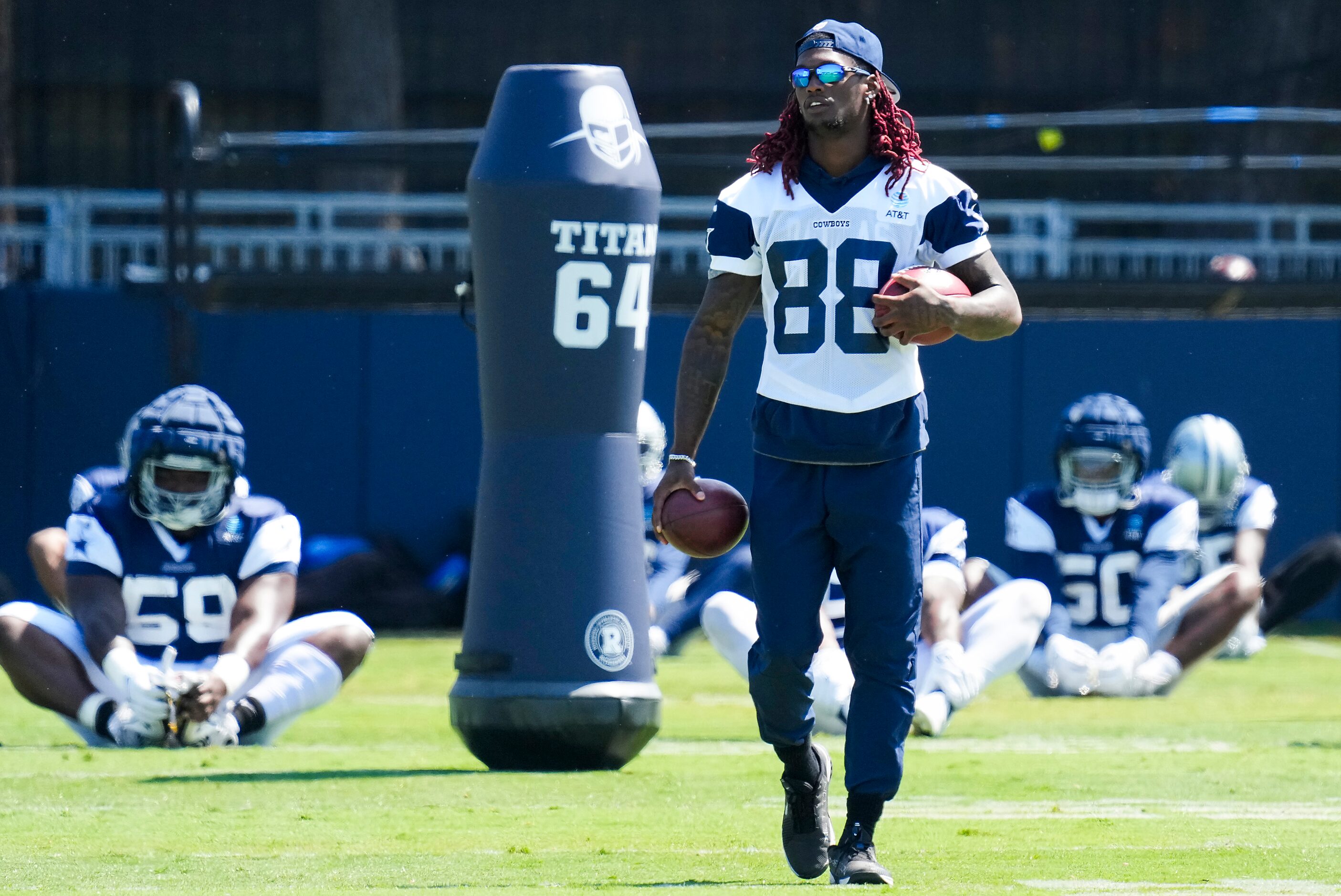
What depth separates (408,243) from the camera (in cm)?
1683

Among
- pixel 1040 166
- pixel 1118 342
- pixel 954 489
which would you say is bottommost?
pixel 954 489

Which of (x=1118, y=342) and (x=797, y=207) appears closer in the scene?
(x=797, y=207)

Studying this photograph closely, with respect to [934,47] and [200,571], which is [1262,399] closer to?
[934,47]

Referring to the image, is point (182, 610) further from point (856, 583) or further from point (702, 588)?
point (702, 588)

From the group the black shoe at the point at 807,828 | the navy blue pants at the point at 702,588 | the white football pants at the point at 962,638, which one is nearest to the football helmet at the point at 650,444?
the navy blue pants at the point at 702,588

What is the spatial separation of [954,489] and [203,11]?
10.3 meters

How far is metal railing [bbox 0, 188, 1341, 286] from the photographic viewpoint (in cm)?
1647

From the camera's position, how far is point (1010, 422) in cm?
1648

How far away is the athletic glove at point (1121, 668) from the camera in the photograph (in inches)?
427

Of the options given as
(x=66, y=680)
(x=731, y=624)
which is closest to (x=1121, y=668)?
(x=731, y=624)

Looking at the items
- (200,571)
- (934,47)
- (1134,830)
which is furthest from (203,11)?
(1134,830)

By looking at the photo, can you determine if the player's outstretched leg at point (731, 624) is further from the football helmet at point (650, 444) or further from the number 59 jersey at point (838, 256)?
the football helmet at point (650, 444)

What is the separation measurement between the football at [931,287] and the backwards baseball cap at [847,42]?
20.1 inches

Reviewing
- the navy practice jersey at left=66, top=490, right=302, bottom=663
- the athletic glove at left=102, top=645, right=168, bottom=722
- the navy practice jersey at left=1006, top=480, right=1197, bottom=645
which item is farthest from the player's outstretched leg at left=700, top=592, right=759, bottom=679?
the navy practice jersey at left=1006, top=480, right=1197, bottom=645
